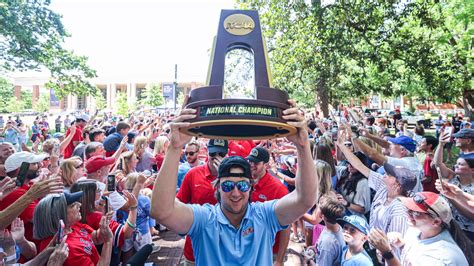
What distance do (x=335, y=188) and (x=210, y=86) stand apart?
3927mm

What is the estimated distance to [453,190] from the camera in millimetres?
3676

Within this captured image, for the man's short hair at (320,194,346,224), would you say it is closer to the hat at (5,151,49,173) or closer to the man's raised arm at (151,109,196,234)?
the man's raised arm at (151,109,196,234)

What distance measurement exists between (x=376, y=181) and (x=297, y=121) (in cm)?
295

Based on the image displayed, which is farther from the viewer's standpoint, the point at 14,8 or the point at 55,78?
the point at 55,78

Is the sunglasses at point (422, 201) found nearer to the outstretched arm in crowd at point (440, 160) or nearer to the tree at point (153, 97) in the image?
the outstretched arm in crowd at point (440, 160)

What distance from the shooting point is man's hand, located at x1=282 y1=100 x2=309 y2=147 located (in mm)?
1899

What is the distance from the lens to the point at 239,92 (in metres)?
2.12

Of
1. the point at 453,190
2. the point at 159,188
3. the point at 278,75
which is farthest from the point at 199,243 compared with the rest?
the point at 278,75

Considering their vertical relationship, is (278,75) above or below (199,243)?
above

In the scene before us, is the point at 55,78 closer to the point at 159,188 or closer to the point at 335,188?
the point at 335,188

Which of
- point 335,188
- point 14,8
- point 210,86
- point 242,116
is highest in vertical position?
point 14,8

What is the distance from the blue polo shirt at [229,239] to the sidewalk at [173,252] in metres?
3.92

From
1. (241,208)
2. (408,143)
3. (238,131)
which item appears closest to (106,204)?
(241,208)

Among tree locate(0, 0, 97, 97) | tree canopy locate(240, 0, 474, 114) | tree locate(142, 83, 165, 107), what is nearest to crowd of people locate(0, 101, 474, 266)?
tree canopy locate(240, 0, 474, 114)
